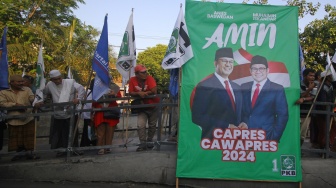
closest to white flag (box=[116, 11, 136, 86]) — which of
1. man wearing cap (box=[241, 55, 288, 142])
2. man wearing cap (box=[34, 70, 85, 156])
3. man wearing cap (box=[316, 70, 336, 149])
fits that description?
man wearing cap (box=[34, 70, 85, 156])

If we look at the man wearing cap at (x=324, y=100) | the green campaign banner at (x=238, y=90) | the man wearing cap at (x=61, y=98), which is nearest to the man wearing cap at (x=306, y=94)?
the man wearing cap at (x=324, y=100)

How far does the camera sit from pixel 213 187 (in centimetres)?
547

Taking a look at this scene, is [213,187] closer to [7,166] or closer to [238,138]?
[238,138]

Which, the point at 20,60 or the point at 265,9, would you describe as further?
the point at 20,60

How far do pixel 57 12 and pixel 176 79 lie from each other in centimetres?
1333

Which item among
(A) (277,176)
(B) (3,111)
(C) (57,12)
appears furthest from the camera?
(C) (57,12)

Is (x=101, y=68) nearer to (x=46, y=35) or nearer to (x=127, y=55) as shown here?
(x=127, y=55)

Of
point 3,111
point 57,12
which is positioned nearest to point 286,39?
point 3,111

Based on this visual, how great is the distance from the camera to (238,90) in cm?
550

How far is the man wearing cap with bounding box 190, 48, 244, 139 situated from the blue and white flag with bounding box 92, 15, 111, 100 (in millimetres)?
1579

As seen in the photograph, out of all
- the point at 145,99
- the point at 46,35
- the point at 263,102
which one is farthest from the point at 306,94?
the point at 46,35

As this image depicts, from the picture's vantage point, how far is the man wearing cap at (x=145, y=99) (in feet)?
19.6

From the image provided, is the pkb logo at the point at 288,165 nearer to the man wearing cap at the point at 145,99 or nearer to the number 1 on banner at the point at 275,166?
the number 1 on banner at the point at 275,166

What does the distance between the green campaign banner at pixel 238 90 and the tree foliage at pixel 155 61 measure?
24287 mm
